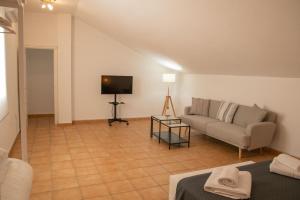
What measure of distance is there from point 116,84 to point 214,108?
269 centimetres

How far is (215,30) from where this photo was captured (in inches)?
134

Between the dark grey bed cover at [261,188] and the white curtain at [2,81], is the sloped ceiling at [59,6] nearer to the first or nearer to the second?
the white curtain at [2,81]

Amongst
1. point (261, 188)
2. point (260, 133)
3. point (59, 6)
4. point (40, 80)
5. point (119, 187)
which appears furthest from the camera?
point (40, 80)

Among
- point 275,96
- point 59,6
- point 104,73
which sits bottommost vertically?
point 275,96

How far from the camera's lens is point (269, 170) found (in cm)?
239

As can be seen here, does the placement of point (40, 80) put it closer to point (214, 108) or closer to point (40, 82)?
point (40, 82)

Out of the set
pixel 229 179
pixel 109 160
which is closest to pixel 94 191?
pixel 109 160

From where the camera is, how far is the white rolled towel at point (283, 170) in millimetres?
2243

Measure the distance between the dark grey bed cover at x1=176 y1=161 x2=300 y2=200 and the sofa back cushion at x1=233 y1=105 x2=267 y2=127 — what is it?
Result: 7.06 feet

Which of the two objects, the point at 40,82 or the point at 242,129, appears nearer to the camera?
the point at 242,129

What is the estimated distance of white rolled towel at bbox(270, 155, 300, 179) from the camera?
224 centimetres

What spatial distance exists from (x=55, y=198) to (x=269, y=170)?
2.33 m

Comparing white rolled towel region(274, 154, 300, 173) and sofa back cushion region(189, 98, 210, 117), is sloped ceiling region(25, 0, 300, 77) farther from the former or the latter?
white rolled towel region(274, 154, 300, 173)

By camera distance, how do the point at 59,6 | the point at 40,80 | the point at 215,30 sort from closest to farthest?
the point at 215,30, the point at 59,6, the point at 40,80
